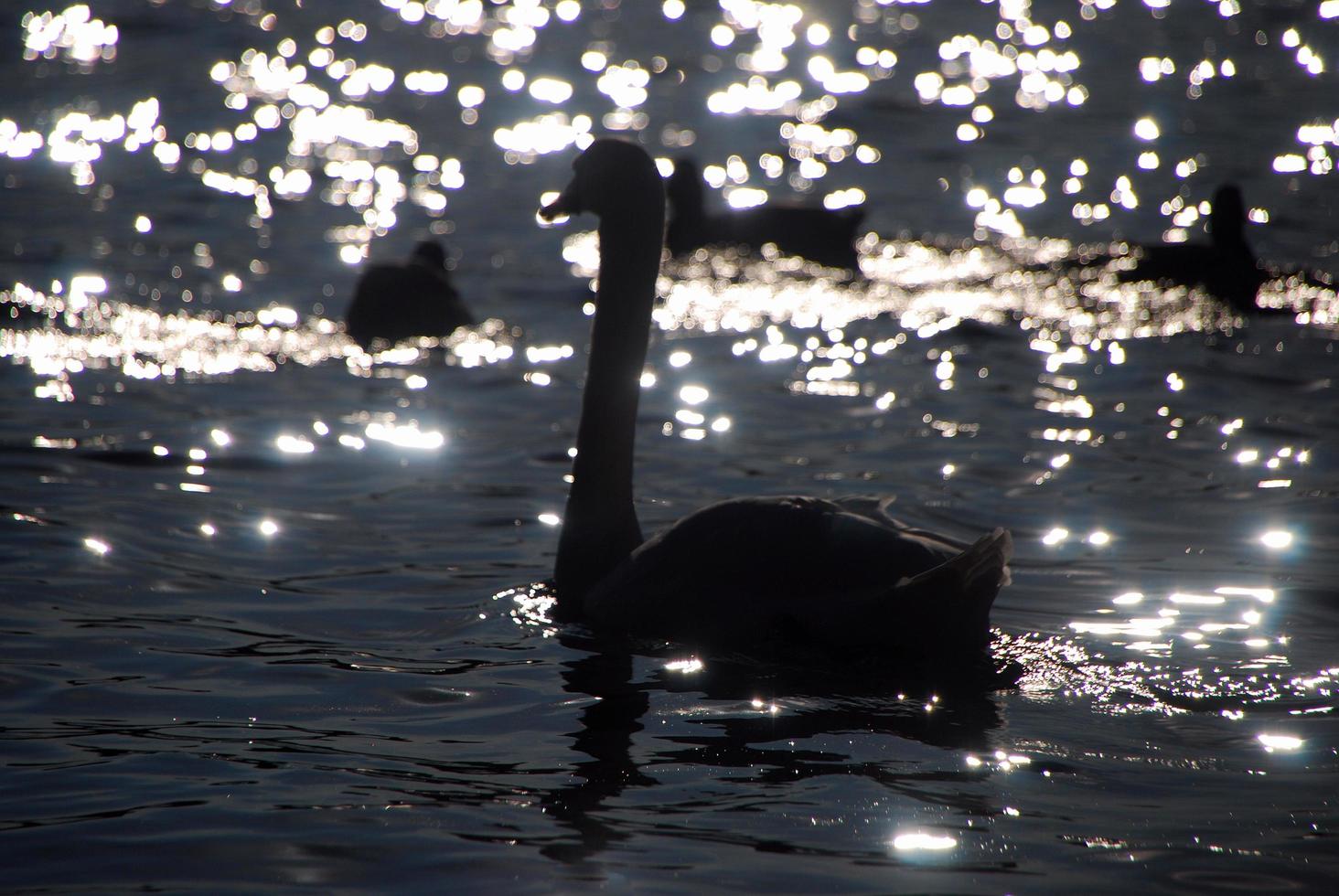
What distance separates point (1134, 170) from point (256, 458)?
15.1m

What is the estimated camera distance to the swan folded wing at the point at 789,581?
6.41 meters

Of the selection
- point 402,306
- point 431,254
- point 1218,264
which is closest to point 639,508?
point 402,306

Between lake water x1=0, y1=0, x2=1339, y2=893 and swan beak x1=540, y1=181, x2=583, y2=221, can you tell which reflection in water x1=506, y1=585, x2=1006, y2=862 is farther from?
swan beak x1=540, y1=181, x2=583, y2=221

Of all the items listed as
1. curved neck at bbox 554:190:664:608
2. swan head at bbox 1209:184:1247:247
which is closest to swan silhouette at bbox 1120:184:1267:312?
swan head at bbox 1209:184:1247:247

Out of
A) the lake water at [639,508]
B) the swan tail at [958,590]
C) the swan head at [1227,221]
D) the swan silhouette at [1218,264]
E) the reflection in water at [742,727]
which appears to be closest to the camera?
the lake water at [639,508]

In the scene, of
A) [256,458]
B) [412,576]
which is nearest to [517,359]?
[256,458]

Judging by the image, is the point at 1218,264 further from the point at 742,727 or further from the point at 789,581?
the point at 742,727

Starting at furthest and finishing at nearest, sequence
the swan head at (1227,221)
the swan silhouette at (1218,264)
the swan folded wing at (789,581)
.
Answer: the swan head at (1227,221) → the swan silhouette at (1218,264) → the swan folded wing at (789,581)

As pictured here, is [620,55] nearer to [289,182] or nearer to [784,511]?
[289,182]

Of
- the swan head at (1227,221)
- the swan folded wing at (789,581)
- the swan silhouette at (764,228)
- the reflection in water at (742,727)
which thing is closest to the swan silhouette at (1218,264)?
the swan head at (1227,221)

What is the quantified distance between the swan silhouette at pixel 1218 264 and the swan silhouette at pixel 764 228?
8.57 feet

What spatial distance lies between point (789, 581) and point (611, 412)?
1378 millimetres

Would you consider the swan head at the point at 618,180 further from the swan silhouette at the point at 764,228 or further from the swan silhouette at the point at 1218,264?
the swan silhouette at the point at 764,228

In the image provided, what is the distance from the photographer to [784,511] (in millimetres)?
6770
